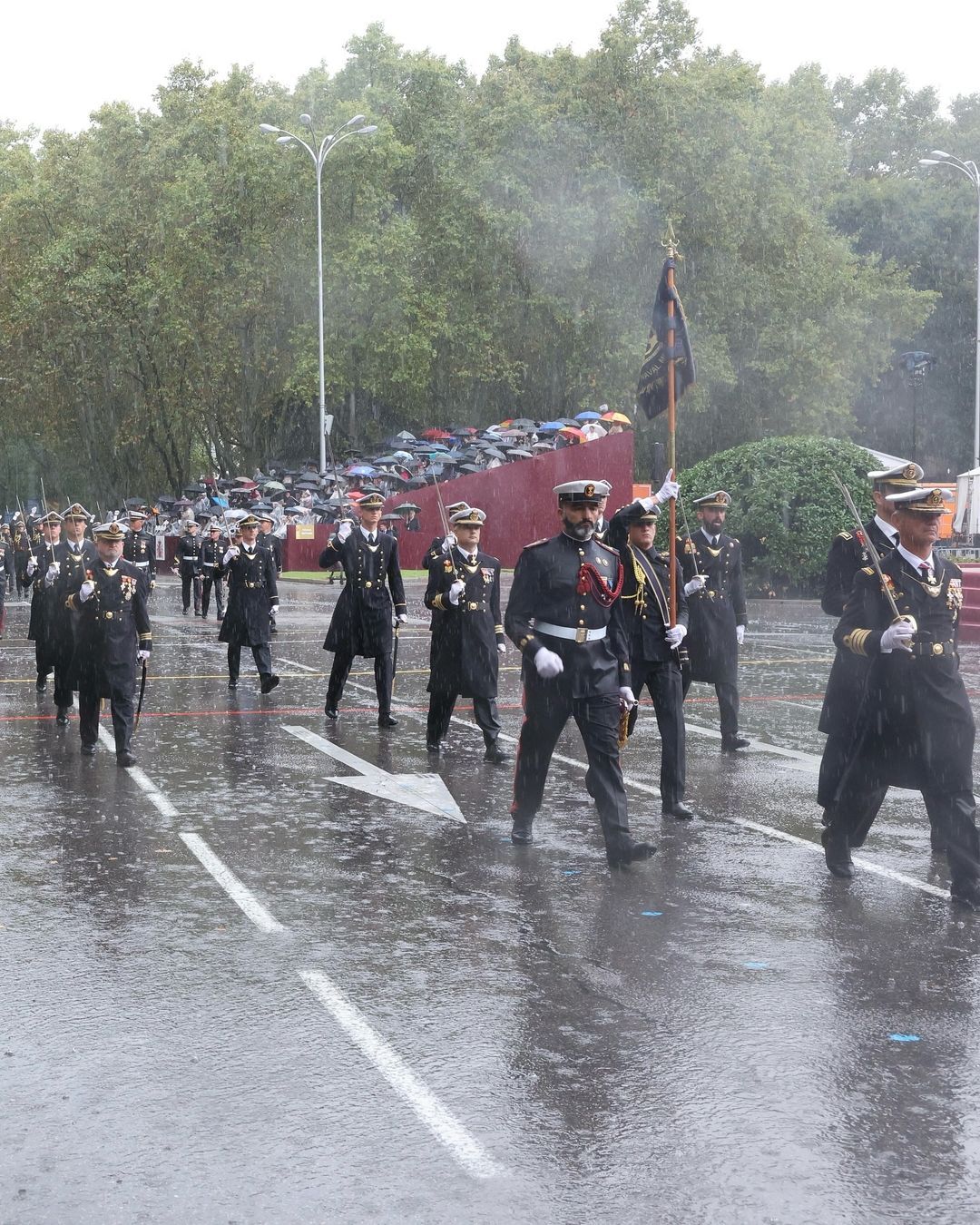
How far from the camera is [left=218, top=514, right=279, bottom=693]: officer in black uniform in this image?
1625 cm

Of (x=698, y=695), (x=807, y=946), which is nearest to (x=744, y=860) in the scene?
(x=807, y=946)

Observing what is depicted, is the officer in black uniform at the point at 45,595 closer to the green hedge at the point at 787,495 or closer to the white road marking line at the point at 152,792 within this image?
the white road marking line at the point at 152,792

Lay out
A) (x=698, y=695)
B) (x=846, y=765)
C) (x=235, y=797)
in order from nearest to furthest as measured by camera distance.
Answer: (x=846, y=765) → (x=235, y=797) → (x=698, y=695)

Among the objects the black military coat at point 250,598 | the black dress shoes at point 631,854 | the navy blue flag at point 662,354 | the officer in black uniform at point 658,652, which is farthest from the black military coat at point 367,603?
the black dress shoes at point 631,854

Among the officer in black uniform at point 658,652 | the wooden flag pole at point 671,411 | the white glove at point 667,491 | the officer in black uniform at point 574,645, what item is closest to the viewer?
the officer in black uniform at point 574,645

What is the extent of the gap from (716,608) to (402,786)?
9.03 ft

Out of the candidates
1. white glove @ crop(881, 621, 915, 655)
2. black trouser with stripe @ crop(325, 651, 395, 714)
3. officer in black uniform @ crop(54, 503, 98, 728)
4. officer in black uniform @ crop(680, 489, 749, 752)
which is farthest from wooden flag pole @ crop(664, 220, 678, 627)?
officer in black uniform @ crop(54, 503, 98, 728)

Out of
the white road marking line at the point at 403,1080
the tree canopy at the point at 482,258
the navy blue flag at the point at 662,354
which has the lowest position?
the white road marking line at the point at 403,1080

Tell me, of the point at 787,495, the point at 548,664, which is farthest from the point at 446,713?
the point at 787,495

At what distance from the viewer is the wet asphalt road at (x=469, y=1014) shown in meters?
4.24

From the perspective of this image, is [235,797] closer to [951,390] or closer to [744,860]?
[744,860]

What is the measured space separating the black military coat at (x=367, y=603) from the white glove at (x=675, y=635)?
4.37m

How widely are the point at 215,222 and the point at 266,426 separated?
29.5 ft

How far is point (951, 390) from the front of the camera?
199 feet
